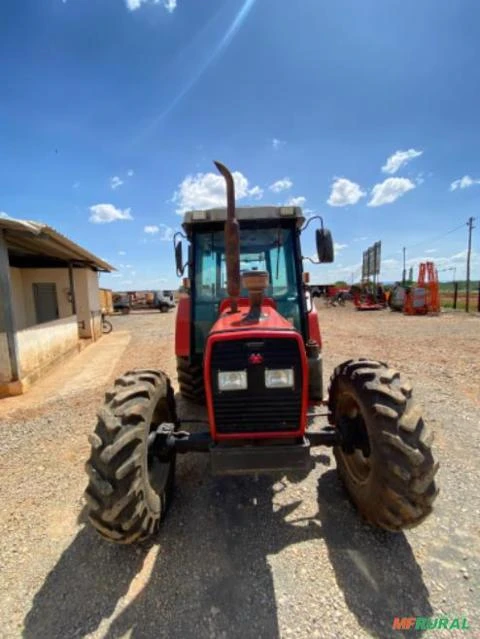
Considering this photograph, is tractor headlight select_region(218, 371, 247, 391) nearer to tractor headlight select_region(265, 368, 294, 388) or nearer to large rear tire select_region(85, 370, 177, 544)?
tractor headlight select_region(265, 368, 294, 388)

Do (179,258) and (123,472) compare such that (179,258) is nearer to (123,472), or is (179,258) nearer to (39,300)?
(123,472)

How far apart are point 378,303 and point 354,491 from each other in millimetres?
23659

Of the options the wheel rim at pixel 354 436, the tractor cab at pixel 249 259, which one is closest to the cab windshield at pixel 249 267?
the tractor cab at pixel 249 259

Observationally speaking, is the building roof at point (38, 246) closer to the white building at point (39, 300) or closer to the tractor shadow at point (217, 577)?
the white building at point (39, 300)

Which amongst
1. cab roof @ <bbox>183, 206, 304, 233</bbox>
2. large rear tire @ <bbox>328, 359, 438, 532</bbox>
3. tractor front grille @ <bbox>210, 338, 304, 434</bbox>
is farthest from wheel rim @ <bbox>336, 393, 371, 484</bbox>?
cab roof @ <bbox>183, 206, 304, 233</bbox>

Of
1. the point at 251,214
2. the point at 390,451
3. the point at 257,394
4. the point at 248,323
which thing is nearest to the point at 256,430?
the point at 257,394

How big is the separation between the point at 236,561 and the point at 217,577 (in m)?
0.16

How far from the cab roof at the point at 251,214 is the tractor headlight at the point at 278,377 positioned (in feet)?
6.04

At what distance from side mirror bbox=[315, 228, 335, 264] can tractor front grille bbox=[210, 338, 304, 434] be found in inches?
55.2

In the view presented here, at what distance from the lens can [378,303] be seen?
945 inches

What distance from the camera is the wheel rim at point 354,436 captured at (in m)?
2.37

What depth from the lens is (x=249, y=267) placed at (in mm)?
3734

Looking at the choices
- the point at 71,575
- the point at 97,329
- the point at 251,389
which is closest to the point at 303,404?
the point at 251,389

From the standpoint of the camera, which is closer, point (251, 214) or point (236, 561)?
point (236, 561)
